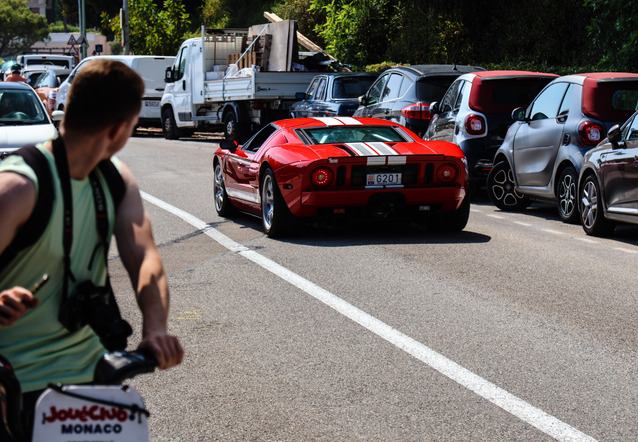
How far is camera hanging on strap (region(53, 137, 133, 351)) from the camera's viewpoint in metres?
2.64

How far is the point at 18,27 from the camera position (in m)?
131

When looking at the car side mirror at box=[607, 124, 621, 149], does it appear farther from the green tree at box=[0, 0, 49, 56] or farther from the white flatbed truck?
the green tree at box=[0, 0, 49, 56]

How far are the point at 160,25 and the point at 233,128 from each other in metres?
18.3

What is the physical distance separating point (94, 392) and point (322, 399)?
297 centimetres

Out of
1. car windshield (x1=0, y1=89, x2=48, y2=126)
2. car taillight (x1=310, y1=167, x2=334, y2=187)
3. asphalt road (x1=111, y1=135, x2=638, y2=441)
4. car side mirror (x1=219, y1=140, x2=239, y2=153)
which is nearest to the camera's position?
asphalt road (x1=111, y1=135, x2=638, y2=441)

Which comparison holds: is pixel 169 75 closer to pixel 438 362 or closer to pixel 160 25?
pixel 160 25

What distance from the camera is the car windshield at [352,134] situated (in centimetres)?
1127

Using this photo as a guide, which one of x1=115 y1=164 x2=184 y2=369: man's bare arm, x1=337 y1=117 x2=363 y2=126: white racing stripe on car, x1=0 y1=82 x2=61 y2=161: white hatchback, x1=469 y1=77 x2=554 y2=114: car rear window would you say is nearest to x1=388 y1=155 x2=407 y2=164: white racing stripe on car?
x1=337 y1=117 x2=363 y2=126: white racing stripe on car

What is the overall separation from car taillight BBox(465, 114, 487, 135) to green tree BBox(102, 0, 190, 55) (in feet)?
97.4

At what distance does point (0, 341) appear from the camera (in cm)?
266

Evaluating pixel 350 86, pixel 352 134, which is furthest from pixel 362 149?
pixel 350 86

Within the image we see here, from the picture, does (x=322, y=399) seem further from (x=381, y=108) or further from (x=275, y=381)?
(x=381, y=108)

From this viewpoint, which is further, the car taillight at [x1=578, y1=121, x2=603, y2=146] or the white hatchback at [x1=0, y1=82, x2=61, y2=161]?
the white hatchback at [x1=0, y1=82, x2=61, y2=161]

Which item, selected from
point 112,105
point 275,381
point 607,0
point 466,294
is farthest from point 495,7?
point 112,105
